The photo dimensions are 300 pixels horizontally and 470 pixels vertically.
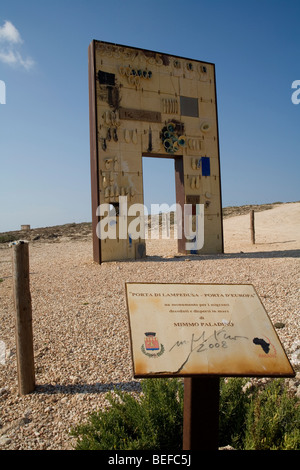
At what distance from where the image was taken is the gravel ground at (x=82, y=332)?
3.19 meters

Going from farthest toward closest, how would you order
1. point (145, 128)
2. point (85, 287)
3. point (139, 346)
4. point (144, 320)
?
point (145, 128) < point (85, 287) < point (144, 320) < point (139, 346)

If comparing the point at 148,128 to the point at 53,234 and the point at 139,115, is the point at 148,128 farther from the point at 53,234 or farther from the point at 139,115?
the point at 53,234

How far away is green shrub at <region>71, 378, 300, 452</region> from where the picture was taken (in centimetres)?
241

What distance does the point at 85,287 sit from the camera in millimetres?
8148

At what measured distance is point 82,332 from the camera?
5.16m

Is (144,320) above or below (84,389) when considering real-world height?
above

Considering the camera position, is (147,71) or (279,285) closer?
(279,285)

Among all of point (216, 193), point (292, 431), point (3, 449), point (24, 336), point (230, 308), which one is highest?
point (216, 193)

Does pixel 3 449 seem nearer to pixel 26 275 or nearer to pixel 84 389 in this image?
pixel 84 389

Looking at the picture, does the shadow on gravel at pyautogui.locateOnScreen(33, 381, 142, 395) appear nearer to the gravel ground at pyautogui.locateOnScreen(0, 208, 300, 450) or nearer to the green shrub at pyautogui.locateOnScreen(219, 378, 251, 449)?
the gravel ground at pyautogui.locateOnScreen(0, 208, 300, 450)

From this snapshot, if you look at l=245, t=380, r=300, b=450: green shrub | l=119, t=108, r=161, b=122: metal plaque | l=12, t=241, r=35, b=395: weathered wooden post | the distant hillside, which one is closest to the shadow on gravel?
→ l=12, t=241, r=35, b=395: weathered wooden post

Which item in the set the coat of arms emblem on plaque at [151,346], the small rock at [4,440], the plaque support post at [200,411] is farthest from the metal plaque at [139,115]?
the plaque support post at [200,411]

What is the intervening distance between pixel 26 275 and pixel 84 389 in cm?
136

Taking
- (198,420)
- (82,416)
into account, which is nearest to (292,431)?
(198,420)
